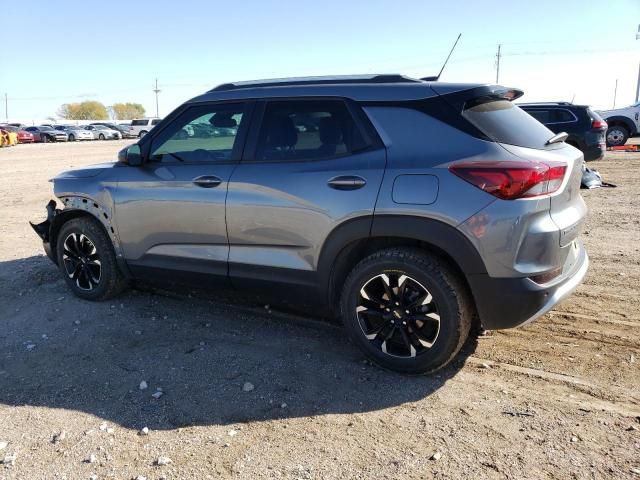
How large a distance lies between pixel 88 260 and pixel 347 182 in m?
2.72

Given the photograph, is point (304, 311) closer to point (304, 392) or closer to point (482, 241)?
point (304, 392)

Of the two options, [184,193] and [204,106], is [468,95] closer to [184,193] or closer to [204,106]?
[204,106]

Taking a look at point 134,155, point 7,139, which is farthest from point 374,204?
point 7,139

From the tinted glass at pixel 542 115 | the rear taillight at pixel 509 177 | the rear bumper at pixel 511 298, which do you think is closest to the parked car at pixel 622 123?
the tinted glass at pixel 542 115

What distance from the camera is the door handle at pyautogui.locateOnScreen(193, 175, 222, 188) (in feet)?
13.2

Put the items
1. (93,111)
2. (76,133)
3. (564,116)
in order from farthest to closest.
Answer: (93,111)
(76,133)
(564,116)

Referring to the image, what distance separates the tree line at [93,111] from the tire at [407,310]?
144 metres

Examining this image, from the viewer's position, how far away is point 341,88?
12.2 feet

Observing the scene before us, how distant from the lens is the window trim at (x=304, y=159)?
11.5 feet

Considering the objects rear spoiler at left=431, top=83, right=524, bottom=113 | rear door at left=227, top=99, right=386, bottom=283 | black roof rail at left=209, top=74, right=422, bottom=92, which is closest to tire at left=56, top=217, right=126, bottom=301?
rear door at left=227, top=99, right=386, bottom=283

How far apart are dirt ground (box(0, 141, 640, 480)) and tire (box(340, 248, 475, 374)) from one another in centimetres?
18

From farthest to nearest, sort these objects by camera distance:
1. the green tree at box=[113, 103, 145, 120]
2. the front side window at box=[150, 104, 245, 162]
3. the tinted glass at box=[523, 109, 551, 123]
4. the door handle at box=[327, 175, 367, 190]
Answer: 1. the green tree at box=[113, 103, 145, 120]
2. the tinted glass at box=[523, 109, 551, 123]
3. the front side window at box=[150, 104, 245, 162]
4. the door handle at box=[327, 175, 367, 190]

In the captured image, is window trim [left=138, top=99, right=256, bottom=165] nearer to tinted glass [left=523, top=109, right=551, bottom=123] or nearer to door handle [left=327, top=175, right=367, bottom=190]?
door handle [left=327, top=175, right=367, bottom=190]

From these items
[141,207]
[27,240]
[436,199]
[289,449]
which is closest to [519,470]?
[289,449]
